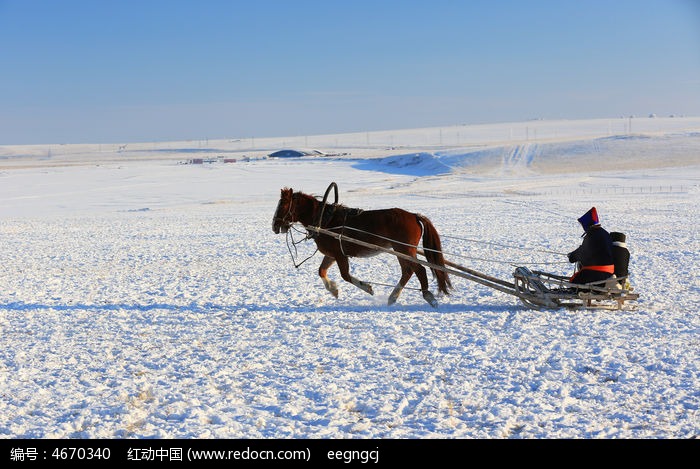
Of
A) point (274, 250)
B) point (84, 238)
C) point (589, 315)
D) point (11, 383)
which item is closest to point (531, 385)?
point (589, 315)

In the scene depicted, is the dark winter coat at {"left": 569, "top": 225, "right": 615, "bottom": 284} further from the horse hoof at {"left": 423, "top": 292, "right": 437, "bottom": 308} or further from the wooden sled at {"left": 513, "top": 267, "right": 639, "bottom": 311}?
the horse hoof at {"left": 423, "top": 292, "right": 437, "bottom": 308}

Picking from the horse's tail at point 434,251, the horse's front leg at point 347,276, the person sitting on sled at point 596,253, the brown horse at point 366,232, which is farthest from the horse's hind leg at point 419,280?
the person sitting on sled at point 596,253

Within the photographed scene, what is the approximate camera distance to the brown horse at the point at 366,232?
10.4 meters

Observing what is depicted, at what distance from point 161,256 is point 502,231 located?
9.43 m

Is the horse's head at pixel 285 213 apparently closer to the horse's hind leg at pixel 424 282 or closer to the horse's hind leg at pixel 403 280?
the horse's hind leg at pixel 403 280

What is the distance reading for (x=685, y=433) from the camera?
5.25m

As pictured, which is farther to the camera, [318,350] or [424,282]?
[424,282]

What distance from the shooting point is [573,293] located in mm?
9398

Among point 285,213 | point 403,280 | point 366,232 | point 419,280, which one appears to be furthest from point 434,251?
point 285,213

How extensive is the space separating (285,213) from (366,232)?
135 cm

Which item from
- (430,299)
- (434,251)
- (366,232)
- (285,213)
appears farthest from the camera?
(285,213)

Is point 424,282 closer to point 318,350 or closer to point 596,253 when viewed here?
point 596,253

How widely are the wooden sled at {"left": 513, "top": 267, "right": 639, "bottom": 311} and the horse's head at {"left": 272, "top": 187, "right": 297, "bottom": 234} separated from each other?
11.7ft

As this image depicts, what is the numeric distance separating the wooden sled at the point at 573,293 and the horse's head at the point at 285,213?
11.7ft
